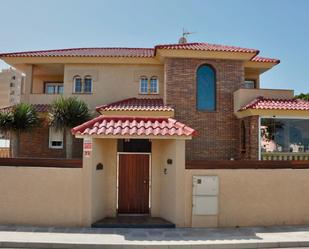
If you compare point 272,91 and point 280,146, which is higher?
point 272,91

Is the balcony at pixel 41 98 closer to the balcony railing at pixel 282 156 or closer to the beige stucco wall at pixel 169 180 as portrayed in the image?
the beige stucco wall at pixel 169 180

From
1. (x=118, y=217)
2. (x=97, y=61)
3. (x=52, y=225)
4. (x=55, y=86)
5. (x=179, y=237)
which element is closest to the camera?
(x=179, y=237)

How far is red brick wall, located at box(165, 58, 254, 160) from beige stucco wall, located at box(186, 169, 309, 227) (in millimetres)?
5386

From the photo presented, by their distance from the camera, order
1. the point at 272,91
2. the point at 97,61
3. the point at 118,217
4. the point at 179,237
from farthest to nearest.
Answer: the point at 97,61
the point at 272,91
the point at 118,217
the point at 179,237

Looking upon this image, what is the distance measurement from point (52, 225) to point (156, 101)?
8788 millimetres

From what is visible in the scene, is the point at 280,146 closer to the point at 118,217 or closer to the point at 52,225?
the point at 118,217

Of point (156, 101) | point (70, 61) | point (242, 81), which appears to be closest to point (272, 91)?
point (242, 81)

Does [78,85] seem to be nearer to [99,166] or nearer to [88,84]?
[88,84]

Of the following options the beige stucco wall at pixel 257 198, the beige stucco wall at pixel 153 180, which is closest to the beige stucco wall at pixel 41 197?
the beige stucco wall at pixel 153 180

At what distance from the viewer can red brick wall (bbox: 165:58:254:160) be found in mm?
15062

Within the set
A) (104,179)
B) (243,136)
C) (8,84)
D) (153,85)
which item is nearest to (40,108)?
(153,85)

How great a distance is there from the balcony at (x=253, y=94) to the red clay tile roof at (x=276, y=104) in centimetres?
30

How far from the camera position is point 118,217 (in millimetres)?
Result: 10352

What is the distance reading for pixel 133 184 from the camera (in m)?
10.9
